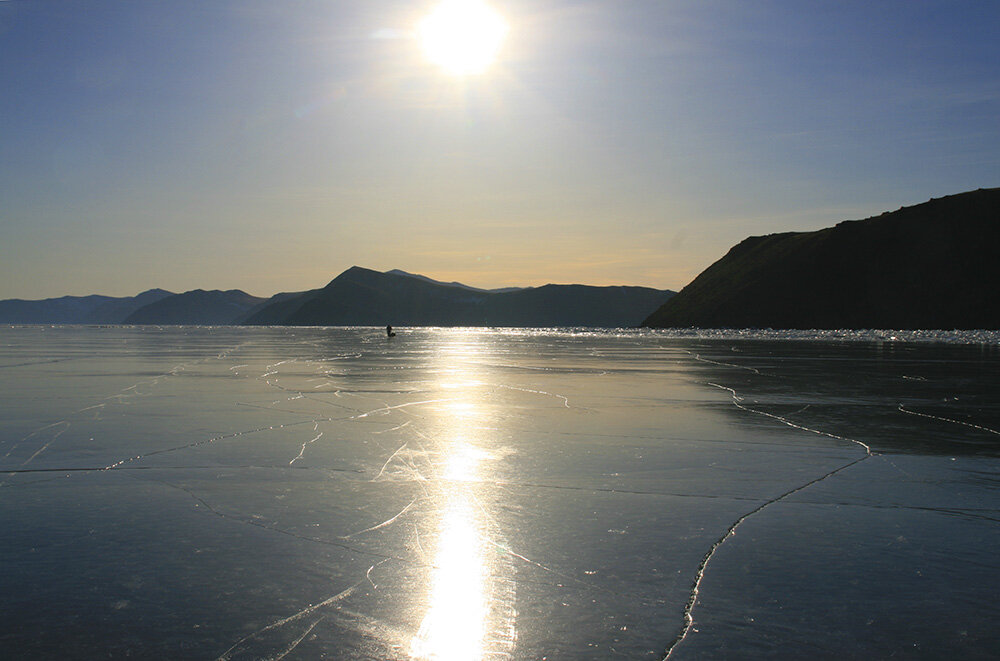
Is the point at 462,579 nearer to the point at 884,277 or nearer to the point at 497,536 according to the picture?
the point at 497,536

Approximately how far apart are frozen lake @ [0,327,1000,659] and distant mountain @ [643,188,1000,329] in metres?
133

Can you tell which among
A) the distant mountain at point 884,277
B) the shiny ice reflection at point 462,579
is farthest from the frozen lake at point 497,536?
the distant mountain at point 884,277

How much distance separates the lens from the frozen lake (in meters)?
3.73

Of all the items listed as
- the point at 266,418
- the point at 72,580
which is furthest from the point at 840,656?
the point at 266,418

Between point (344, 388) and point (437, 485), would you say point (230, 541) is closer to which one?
point (437, 485)

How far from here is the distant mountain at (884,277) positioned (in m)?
125

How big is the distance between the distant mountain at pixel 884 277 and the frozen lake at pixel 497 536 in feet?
438

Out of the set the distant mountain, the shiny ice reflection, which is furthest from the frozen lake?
the distant mountain

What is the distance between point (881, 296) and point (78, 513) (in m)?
149

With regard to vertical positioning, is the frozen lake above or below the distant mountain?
below

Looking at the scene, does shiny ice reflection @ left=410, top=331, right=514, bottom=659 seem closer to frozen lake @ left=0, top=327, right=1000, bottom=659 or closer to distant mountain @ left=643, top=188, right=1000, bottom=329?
frozen lake @ left=0, top=327, right=1000, bottom=659

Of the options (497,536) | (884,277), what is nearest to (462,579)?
(497,536)

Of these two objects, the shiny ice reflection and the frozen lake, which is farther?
the frozen lake

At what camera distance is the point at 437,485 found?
7.23 metres
